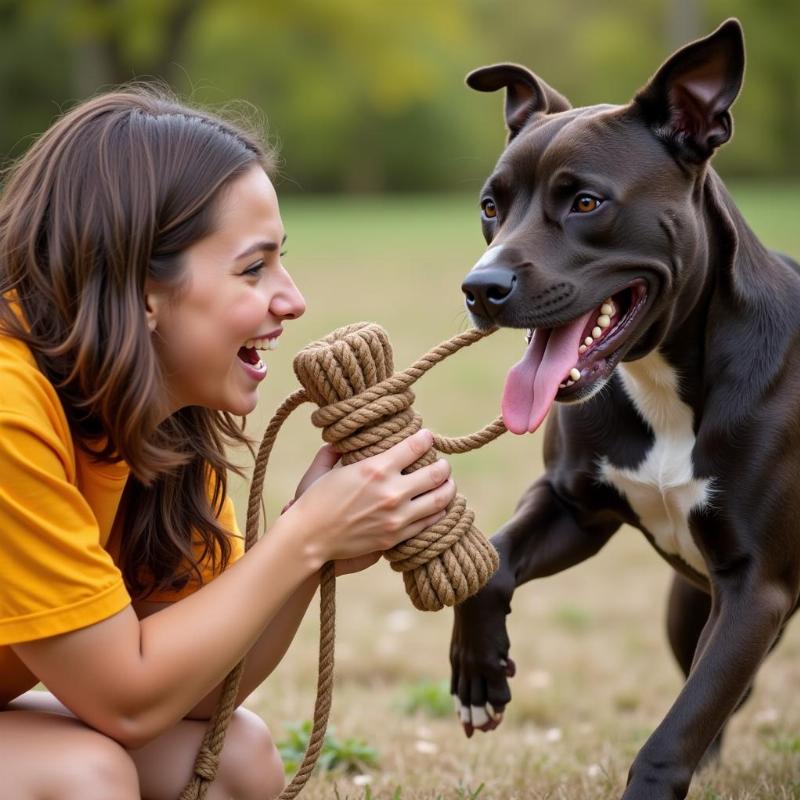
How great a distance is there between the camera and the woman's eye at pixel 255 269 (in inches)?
115

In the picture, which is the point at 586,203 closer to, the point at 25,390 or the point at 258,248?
the point at 258,248

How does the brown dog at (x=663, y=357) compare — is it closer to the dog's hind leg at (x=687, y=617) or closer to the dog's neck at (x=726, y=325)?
the dog's neck at (x=726, y=325)

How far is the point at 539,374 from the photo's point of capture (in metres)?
3.22

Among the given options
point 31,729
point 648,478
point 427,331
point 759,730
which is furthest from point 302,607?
point 427,331

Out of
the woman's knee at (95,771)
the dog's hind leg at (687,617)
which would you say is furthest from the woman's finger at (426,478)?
the dog's hind leg at (687,617)

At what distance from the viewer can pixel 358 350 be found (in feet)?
9.56

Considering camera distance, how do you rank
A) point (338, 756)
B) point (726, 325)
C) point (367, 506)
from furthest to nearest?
point (338, 756) → point (726, 325) → point (367, 506)

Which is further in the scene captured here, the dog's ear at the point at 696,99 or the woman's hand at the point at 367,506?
the dog's ear at the point at 696,99

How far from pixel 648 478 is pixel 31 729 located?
167cm

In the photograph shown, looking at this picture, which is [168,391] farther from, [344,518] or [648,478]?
[648,478]

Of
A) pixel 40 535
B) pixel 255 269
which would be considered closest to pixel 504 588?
pixel 255 269

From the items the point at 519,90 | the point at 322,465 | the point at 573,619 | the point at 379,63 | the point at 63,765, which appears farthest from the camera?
the point at 379,63

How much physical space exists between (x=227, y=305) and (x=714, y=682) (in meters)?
1.44

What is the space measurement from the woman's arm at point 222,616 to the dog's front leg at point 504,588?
28.1 inches
